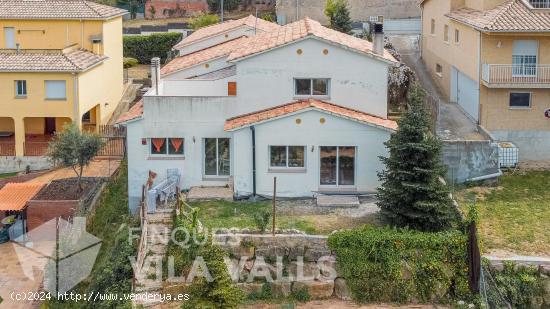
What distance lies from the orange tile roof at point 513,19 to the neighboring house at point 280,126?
18.8ft

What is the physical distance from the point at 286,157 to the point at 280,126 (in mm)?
1253

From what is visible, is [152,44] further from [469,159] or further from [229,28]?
[469,159]

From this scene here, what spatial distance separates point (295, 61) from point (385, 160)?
600cm

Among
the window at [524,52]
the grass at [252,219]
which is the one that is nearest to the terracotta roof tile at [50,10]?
the grass at [252,219]

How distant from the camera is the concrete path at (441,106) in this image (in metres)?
33.0

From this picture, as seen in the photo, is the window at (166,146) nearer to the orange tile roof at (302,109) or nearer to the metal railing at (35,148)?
the orange tile roof at (302,109)

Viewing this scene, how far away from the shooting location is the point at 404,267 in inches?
922

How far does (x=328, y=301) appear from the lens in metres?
23.5

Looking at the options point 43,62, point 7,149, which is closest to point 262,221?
point 43,62

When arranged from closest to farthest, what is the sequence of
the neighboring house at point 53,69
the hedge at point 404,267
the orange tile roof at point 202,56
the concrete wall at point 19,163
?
the hedge at point 404,267 < the orange tile roof at point 202,56 < the concrete wall at point 19,163 < the neighboring house at point 53,69

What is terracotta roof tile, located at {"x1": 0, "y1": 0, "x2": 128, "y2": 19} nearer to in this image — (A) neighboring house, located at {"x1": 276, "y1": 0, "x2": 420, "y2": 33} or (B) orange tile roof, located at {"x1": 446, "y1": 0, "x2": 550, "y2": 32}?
(A) neighboring house, located at {"x1": 276, "y1": 0, "x2": 420, "y2": 33}

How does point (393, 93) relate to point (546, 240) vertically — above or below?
above

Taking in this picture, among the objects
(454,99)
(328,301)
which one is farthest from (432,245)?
(454,99)

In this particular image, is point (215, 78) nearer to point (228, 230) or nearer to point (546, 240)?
point (228, 230)
